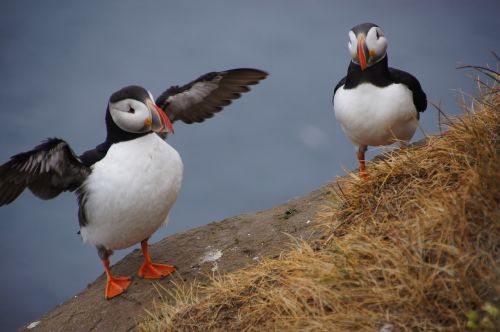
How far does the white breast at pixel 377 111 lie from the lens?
5879 mm

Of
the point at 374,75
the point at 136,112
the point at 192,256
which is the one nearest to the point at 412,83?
the point at 374,75

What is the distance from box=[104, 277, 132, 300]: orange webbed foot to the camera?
6062 millimetres

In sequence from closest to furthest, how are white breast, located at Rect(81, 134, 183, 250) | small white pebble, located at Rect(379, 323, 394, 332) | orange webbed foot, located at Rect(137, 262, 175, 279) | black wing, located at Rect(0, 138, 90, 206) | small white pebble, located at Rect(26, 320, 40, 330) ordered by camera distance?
small white pebble, located at Rect(379, 323, 394, 332), black wing, located at Rect(0, 138, 90, 206), white breast, located at Rect(81, 134, 183, 250), orange webbed foot, located at Rect(137, 262, 175, 279), small white pebble, located at Rect(26, 320, 40, 330)

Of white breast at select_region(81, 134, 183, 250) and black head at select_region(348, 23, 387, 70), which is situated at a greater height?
black head at select_region(348, 23, 387, 70)

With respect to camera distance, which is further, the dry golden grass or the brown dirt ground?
the brown dirt ground

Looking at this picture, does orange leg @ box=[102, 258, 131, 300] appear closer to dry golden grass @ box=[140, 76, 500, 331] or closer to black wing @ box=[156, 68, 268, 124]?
dry golden grass @ box=[140, 76, 500, 331]

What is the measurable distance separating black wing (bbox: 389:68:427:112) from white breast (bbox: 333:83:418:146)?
0.28 feet

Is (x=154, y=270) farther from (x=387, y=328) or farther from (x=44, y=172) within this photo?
(x=387, y=328)

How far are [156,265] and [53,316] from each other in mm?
1307

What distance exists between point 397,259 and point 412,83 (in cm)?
315

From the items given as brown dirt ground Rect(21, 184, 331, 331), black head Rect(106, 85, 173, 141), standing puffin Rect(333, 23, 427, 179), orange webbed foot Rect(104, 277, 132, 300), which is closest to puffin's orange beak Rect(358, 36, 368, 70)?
standing puffin Rect(333, 23, 427, 179)

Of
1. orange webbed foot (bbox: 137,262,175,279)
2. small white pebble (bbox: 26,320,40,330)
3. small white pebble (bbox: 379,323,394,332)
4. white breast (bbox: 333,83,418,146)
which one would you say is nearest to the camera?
→ small white pebble (bbox: 379,323,394,332)

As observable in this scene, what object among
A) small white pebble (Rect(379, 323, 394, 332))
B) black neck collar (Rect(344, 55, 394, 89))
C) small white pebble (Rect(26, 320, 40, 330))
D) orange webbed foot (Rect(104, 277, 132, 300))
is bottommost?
small white pebble (Rect(26, 320, 40, 330))

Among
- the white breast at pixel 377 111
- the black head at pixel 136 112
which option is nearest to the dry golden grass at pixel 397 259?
the white breast at pixel 377 111
